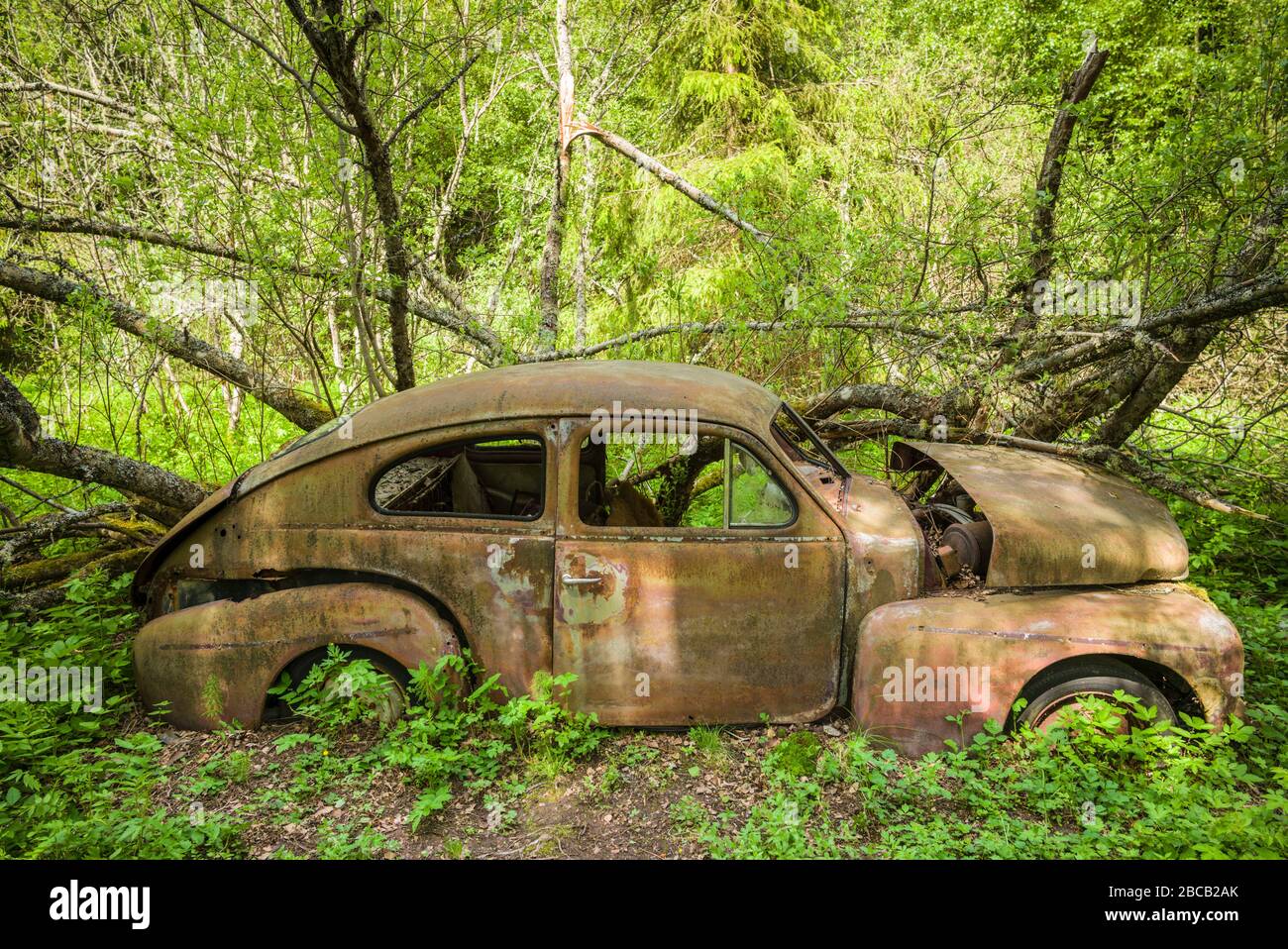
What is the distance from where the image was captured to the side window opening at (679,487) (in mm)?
3586

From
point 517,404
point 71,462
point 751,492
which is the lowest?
point 751,492

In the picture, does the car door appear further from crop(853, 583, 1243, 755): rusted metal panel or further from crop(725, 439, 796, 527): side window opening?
crop(853, 583, 1243, 755): rusted metal panel

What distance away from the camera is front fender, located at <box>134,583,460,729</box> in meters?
3.55

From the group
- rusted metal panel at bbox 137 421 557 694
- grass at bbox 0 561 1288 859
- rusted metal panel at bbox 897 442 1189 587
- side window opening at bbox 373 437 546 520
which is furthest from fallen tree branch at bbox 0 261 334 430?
rusted metal panel at bbox 897 442 1189 587

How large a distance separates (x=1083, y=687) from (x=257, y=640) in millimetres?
3770

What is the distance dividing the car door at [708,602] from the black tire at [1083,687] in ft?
2.90

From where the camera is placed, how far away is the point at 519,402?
3.59 m

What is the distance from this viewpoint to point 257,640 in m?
3.62

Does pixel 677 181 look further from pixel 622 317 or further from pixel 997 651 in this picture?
pixel 997 651

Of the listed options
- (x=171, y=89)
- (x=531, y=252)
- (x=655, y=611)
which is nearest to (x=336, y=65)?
(x=655, y=611)

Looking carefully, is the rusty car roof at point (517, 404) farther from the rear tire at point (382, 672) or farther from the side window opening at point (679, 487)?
the rear tire at point (382, 672)

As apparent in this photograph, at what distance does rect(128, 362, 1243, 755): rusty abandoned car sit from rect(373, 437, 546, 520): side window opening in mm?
80

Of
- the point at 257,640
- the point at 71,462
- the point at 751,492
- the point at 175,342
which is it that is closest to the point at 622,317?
the point at 175,342

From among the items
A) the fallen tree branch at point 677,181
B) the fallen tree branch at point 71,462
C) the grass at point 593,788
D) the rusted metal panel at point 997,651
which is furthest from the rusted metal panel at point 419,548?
the fallen tree branch at point 677,181
